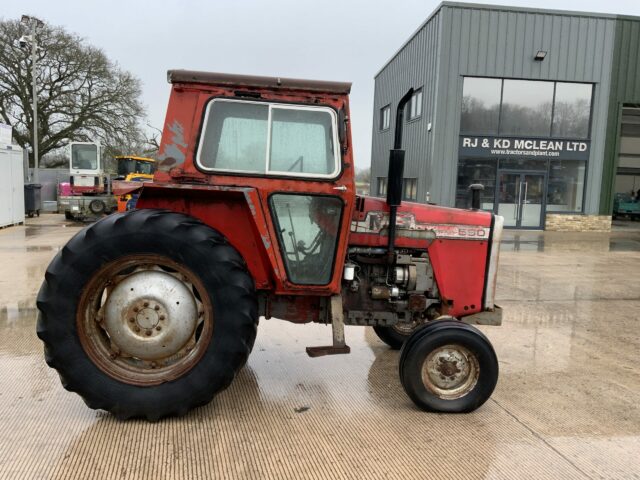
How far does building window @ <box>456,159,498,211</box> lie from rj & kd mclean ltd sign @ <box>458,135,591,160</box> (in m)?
0.31

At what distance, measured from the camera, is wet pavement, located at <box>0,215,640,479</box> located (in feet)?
10.0

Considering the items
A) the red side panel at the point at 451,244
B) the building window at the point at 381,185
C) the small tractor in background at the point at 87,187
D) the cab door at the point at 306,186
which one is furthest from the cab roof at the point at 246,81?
the building window at the point at 381,185

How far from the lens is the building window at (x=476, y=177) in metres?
19.3

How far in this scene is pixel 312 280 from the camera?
3.77 metres

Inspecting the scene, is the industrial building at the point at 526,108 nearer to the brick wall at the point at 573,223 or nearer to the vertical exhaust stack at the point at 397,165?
the brick wall at the point at 573,223

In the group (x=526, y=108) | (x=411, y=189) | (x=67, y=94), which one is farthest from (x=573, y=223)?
(x=67, y=94)

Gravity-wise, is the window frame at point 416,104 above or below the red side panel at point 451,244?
above

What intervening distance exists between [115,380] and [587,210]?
19764 millimetres

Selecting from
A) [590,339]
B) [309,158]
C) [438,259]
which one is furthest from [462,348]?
[590,339]

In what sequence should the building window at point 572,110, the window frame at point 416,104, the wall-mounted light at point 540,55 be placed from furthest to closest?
the window frame at point 416,104 → the building window at point 572,110 → the wall-mounted light at point 540,55

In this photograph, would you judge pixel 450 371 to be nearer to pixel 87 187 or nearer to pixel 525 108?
pixel 525 108

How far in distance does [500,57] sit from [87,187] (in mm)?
15471

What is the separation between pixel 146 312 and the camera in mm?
3525

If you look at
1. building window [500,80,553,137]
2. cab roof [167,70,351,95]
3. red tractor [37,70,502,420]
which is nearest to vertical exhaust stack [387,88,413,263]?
red tractor [37,70,502,420]
